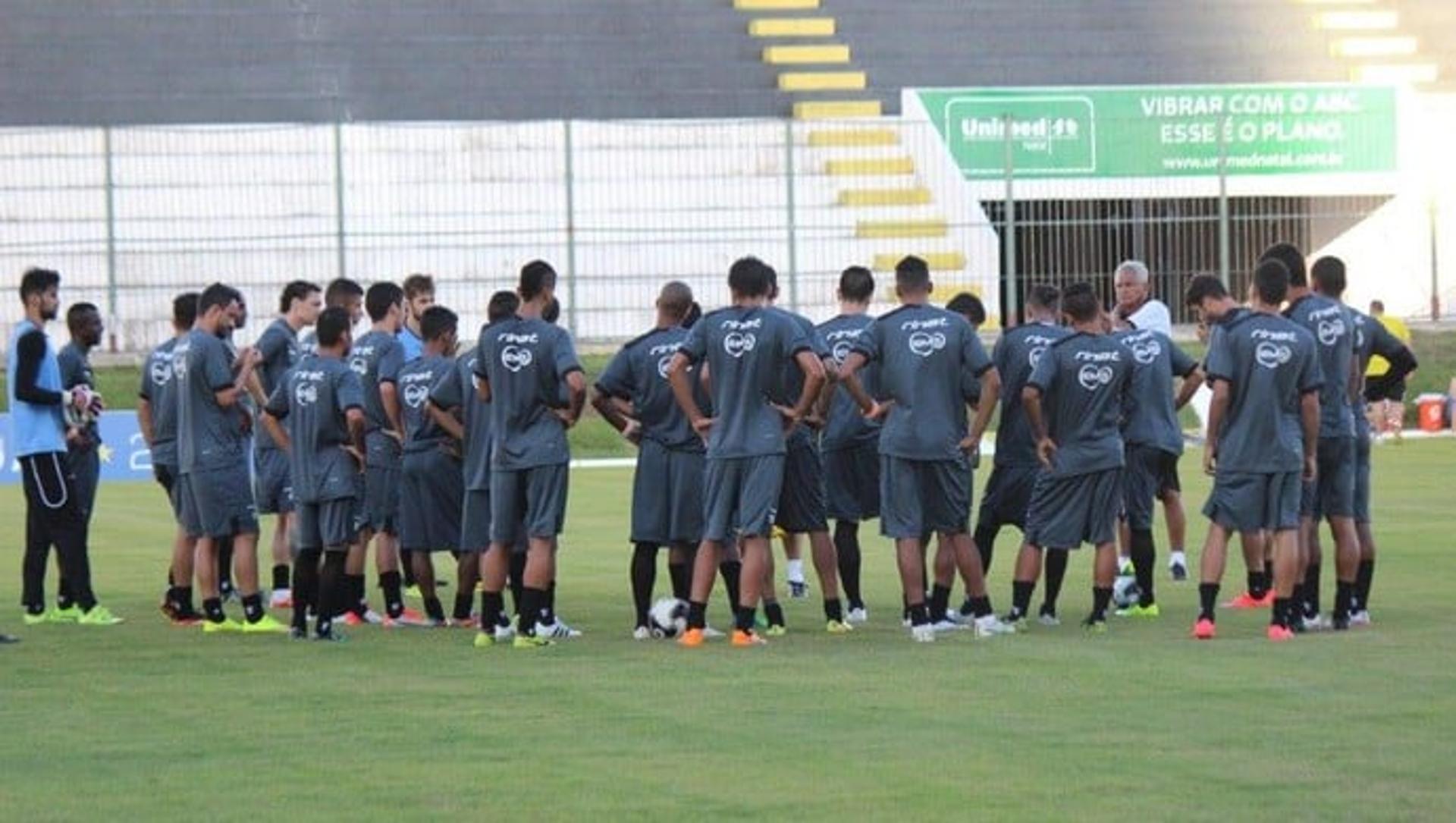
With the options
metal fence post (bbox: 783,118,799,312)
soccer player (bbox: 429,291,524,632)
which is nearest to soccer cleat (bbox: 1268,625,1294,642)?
soccer player (bbox: 429,291,524,632)

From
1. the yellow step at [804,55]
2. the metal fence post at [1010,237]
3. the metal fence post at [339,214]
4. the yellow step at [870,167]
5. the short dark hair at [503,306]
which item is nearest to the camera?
the short dark hair at [503,306]

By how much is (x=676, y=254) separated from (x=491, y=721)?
25.7 metres

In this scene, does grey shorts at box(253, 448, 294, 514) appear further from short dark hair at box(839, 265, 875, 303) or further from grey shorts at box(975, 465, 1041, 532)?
grey shorts at box(975, 465, 1041, 532)

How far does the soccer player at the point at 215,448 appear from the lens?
1569cm

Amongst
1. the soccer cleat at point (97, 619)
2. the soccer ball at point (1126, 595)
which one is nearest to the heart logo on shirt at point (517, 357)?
the soccer cleat at point (97, 619)

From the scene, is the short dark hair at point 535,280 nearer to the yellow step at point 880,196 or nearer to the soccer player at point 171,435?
the soccer player at point 171,435

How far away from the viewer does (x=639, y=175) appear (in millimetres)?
38375

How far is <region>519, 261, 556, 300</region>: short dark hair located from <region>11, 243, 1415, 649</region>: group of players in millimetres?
15

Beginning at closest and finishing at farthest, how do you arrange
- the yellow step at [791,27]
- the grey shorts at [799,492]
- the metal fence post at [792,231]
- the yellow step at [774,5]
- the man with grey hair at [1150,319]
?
1. the grey shorts at [799,492]
2. the man with grey hair at [1150,319]
3. the metal fence post at [792,231]
4. the yellow step at [791,27]
5. the yellow step at [774,5]

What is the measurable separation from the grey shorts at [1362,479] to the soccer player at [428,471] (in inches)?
183

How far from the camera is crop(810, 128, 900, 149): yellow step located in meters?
39.2

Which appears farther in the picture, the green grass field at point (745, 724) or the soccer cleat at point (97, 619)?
the soccer cleat at point (97, 619)

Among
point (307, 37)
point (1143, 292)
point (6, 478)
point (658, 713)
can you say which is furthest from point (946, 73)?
point (658, 713)

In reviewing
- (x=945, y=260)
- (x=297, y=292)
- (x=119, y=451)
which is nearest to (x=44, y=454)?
(x=297, y=292)
